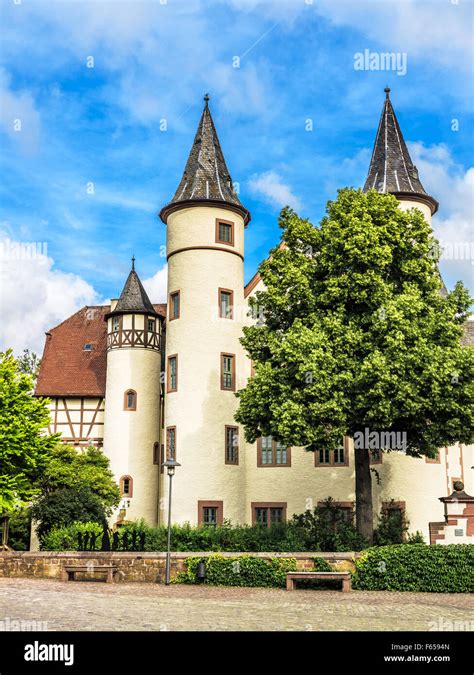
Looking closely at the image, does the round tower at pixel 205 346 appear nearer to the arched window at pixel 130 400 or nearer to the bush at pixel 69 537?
the bush at pixel 69 537

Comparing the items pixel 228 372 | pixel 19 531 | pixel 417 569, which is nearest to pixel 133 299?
pixel 228 372

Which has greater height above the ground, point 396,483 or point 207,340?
point 207,340

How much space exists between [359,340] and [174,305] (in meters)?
12.0

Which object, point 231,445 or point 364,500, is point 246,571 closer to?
point 364,500

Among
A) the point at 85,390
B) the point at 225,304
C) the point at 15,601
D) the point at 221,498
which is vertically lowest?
the point at 15,601

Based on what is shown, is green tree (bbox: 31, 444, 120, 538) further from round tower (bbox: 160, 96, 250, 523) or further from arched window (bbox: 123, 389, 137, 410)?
round tower (bbox: 160, 96, 250, 523)

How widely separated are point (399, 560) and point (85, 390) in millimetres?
23834

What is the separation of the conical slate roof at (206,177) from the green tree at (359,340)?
7.76 meters

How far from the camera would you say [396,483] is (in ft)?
104

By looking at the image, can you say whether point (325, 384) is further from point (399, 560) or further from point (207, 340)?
point (207, 340)

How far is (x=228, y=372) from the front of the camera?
1310 inches

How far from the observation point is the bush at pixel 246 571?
21.7 m

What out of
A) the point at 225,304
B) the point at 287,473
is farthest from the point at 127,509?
the point at 225,304

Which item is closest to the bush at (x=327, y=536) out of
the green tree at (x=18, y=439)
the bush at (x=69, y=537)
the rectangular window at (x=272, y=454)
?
the rectangular window at (x=272, y=454)
